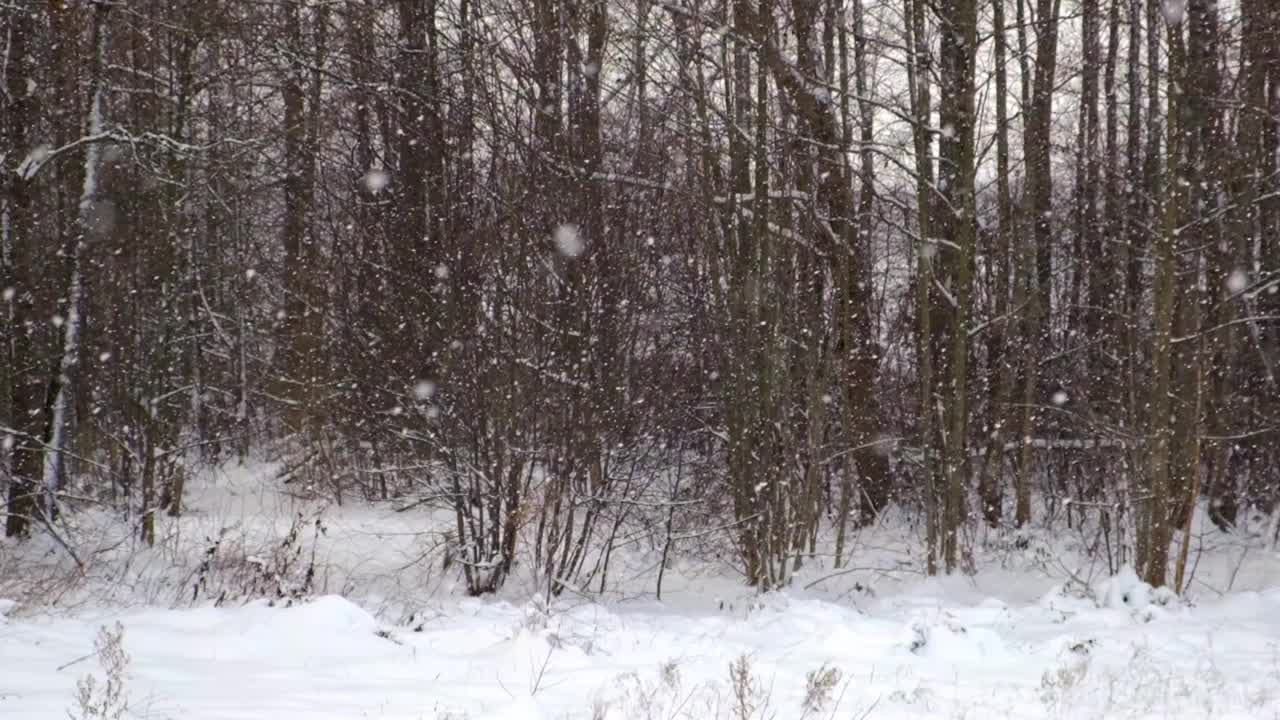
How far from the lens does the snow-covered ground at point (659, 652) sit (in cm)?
500

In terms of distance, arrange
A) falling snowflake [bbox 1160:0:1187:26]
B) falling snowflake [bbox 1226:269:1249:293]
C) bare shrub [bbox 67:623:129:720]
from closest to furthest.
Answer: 1. bare shrub [bbox 67:623:129:720]
2. falling snowflake [bbox 1160:0:1187:26]
3. falling snowflake [bbox 1226:269:1249:293]

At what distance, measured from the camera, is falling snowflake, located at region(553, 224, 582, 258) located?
30.3 ft

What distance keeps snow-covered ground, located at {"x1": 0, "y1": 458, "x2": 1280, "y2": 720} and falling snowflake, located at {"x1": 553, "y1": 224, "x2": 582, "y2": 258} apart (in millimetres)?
3332

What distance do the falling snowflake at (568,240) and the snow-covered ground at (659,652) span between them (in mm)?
3332

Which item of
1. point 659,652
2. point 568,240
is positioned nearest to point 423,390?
point 568,240

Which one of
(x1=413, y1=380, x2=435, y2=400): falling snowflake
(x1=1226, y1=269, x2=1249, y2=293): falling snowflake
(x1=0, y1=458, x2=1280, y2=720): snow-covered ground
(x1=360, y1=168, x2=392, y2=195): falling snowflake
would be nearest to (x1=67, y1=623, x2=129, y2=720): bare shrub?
(x1=0, y1=458, x2=1280, y2=720): snow-covered ground

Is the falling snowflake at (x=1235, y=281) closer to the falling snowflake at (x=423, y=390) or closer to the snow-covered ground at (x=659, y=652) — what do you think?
the snow-covered ground at (x=659, y=652)

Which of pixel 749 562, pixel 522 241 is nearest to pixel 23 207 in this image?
pixel 522 241

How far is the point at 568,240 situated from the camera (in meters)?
9.27

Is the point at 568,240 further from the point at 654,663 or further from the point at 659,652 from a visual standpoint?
the point at 654,663

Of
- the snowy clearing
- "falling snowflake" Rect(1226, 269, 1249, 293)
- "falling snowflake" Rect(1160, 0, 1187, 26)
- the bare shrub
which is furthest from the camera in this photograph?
"falling snowflake" Rect(1226, 269, 1249, 293)

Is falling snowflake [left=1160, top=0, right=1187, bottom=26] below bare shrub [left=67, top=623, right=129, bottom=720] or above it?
above

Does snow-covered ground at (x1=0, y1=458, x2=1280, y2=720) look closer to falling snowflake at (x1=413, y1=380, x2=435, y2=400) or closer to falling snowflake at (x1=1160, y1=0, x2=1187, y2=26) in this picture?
falling snowflake at (x1=413, y1=380, x2=435, y2=400)

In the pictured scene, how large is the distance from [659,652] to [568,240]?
4252 millimetres
